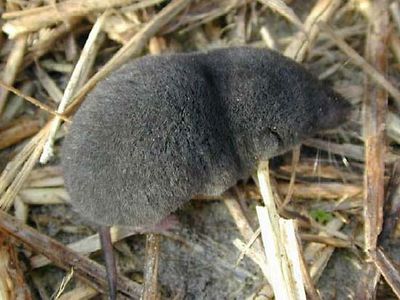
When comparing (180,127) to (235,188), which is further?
(235,188)

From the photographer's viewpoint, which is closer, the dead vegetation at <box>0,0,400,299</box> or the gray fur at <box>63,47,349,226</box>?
the gray fur at <box>63,47,349,226</box>

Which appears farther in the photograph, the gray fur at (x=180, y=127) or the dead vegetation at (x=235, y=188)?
the dead vegetation at (x=235, y=188)

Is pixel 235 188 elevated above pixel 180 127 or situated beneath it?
situated beneath

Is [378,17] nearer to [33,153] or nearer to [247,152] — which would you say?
[247,152]
